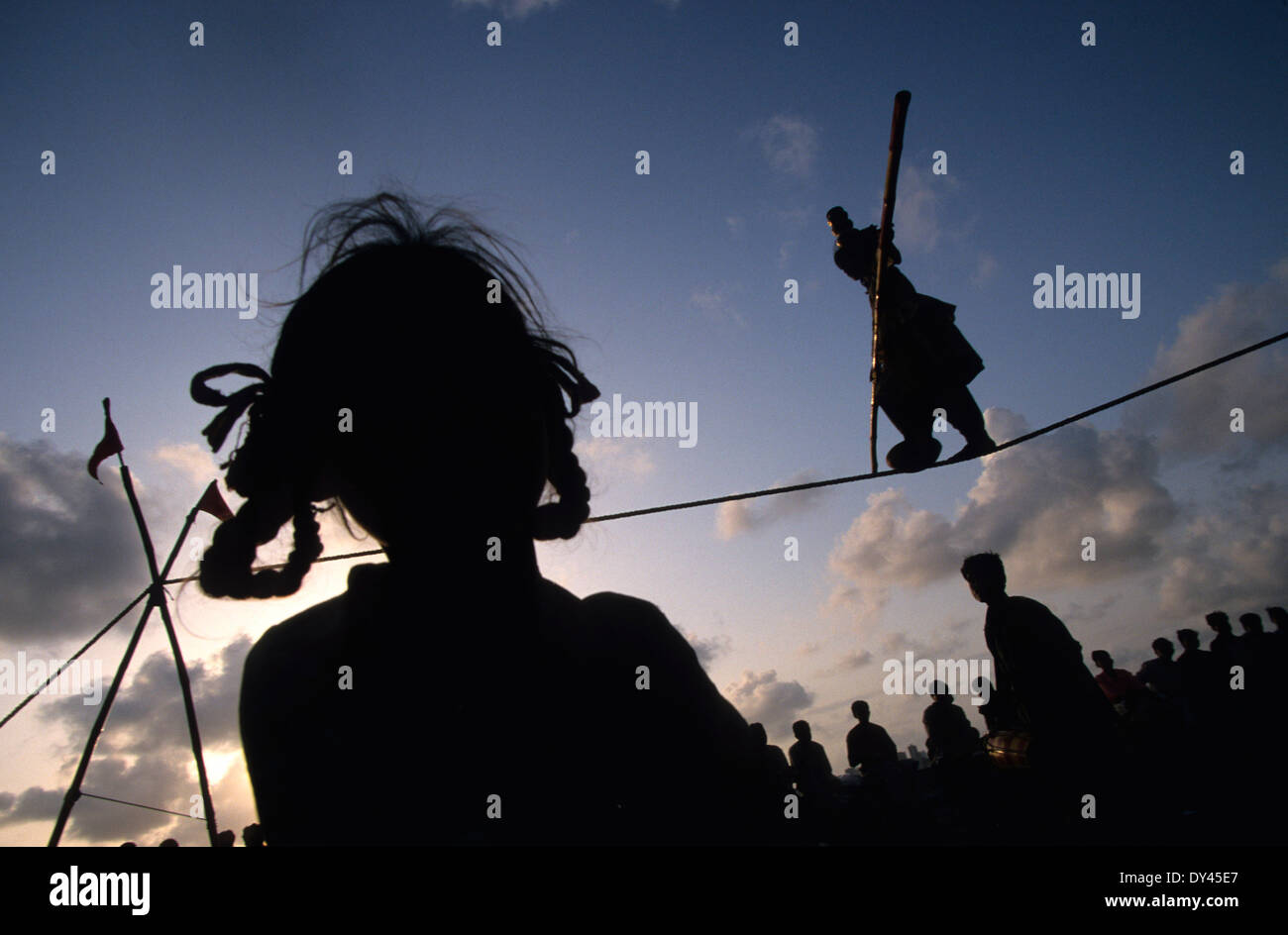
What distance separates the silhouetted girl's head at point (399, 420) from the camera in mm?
820

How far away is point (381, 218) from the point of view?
1.23 meters

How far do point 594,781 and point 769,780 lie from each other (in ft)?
0.77

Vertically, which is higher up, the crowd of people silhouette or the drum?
the crowd of people silhouette

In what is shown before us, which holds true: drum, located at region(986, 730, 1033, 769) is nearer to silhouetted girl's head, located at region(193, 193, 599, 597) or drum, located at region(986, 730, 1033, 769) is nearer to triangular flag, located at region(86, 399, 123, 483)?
silhouetted girl's head, located at region(193, 193, 599, 597)

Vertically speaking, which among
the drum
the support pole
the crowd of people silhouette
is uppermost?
the support pole

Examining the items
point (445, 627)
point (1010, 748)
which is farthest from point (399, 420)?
point (1010, 748)

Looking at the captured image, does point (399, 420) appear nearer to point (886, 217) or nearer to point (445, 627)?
point (445, 627)

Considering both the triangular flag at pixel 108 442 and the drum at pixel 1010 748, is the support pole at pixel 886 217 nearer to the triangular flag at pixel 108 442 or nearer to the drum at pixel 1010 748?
the drum at pixel 1010 748

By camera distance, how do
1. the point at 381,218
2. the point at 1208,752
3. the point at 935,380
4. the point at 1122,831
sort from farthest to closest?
the point at 1208,752, the point at 935,380, the point at 1122,831, the point at 381,218

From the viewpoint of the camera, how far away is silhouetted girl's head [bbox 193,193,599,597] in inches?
32.3

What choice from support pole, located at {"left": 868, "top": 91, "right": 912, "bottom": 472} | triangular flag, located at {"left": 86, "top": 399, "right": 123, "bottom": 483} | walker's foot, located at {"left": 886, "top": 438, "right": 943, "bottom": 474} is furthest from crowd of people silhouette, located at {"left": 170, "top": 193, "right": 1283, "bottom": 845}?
triangular flag, located at {"left": 86, "top": 399, "right": 123, "bottom": 483}
